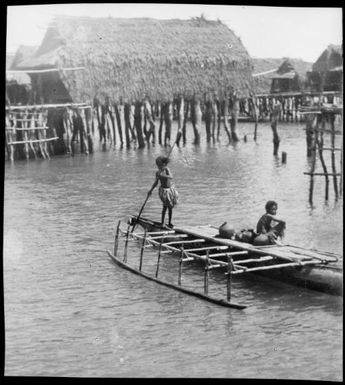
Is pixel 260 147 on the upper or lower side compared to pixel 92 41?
lower

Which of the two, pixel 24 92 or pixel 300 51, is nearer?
pixel 300 51

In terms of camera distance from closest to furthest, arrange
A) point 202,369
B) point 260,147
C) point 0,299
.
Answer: point 202,369, point 0,299, point 260,147

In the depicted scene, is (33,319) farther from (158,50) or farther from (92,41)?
(158,50)

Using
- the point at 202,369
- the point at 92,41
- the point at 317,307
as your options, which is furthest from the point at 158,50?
the point at 202,369

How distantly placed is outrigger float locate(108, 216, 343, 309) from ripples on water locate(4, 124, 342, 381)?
0.13 meters

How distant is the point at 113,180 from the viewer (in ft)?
35.4

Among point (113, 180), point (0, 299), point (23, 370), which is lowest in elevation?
point (23, 370)

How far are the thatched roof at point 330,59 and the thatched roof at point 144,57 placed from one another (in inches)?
33.8

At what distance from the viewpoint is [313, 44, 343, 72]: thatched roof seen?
797cm

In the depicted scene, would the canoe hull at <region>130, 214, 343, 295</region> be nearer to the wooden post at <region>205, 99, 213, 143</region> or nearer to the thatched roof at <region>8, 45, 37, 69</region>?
the thatched roof at <region>8, 45, 37, 69</region>

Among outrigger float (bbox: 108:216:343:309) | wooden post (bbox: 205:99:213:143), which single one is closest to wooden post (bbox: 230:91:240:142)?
wooden post (bbox: 205:99:213:143)

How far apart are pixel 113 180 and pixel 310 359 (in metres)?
4.47

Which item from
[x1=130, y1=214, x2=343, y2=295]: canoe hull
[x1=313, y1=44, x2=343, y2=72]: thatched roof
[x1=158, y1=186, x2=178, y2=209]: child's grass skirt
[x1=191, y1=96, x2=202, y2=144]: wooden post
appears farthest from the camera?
[x1=191, y1=96, x2=202, y2=144]: wooden post

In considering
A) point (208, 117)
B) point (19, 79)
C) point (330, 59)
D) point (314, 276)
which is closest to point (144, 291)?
point (314, 276)
